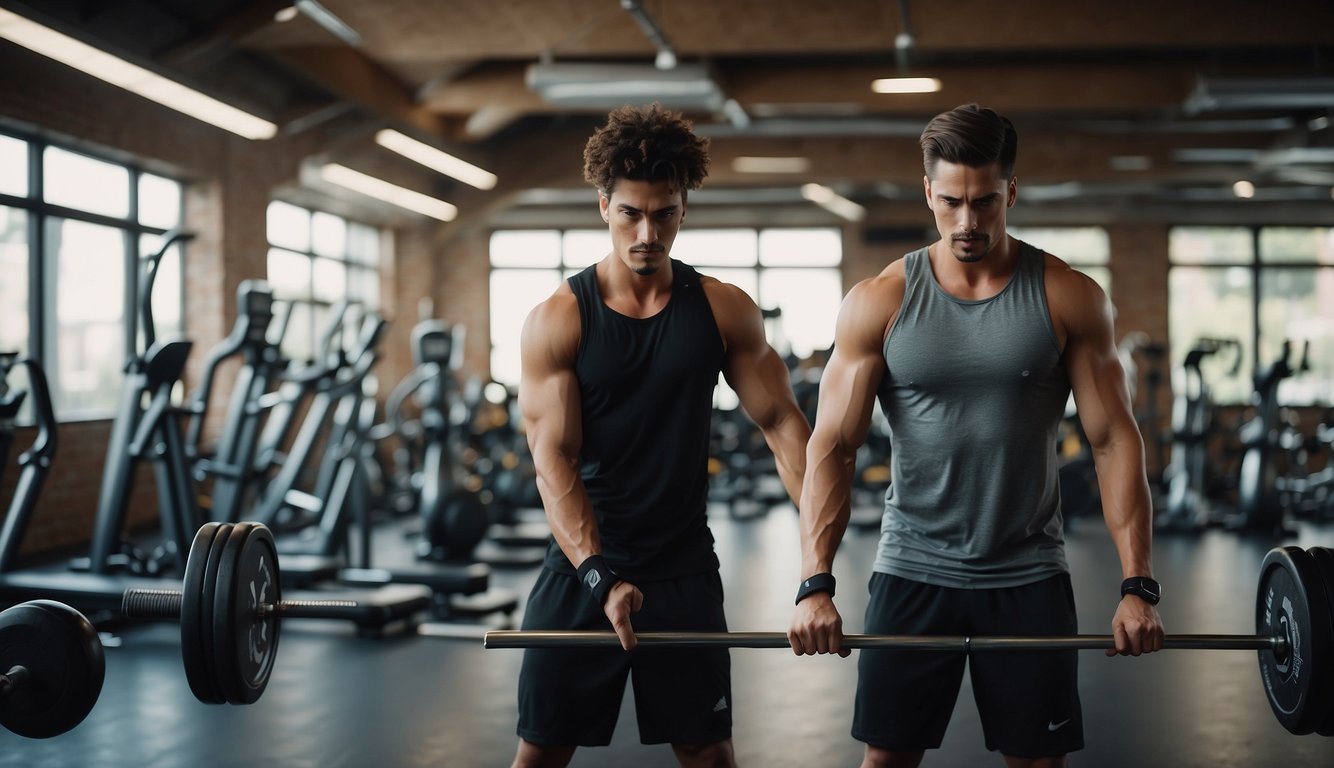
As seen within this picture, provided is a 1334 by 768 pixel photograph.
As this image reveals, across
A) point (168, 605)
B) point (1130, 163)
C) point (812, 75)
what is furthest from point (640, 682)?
point (1130, 163)

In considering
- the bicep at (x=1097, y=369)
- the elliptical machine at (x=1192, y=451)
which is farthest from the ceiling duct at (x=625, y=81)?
the bicep at (x=1097, y=369)

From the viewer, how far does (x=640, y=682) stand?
82.7 inches

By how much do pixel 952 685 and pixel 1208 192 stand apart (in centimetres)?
1206

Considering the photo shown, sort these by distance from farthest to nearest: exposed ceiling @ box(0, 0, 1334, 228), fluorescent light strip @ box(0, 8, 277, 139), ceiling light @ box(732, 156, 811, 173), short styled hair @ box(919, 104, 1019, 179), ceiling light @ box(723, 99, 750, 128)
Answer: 1. ceiling light @ box(732, 156, 811, 173)
2. ceiling light @ box(723, 99, 750, 128)
3. exposed ceiling @ box(0, 0, 1334, 228)
4. fluorescent light strip @ box(0, 8, 277, 139)
5. short styled hair @ box(919, 104, 1019, 179)

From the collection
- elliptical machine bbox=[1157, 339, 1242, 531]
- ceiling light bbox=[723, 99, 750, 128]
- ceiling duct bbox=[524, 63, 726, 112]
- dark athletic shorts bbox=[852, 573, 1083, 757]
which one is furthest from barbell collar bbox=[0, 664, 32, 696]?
elliptical machine bbox=[1157, 339, 1242, 531]

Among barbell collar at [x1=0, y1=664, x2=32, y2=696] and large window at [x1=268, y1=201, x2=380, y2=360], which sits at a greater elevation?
large window at [x1=268, y1=201, x2=380, y2=360]

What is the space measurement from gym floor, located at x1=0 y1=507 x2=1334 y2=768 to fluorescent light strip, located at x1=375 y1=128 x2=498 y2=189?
4.17m

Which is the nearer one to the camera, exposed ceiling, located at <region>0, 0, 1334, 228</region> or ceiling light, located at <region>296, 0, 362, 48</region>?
ceiling light, located at <region>296, 0, 362, 48</region>

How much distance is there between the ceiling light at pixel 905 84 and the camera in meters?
7.06

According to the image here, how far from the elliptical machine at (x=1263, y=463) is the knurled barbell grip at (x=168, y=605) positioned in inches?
280

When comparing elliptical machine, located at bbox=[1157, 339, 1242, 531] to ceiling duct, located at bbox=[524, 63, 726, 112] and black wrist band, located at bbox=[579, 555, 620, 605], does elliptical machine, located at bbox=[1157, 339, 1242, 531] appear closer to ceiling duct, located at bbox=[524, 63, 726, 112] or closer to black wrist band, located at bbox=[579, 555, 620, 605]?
ceiling duct, located at bbox=[524, 63, 726, 112]

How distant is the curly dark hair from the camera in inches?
79.5

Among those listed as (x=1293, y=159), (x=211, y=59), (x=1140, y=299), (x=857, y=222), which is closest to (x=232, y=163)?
(x=211, y=59)

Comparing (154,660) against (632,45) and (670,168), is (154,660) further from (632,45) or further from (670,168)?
(632,45)
